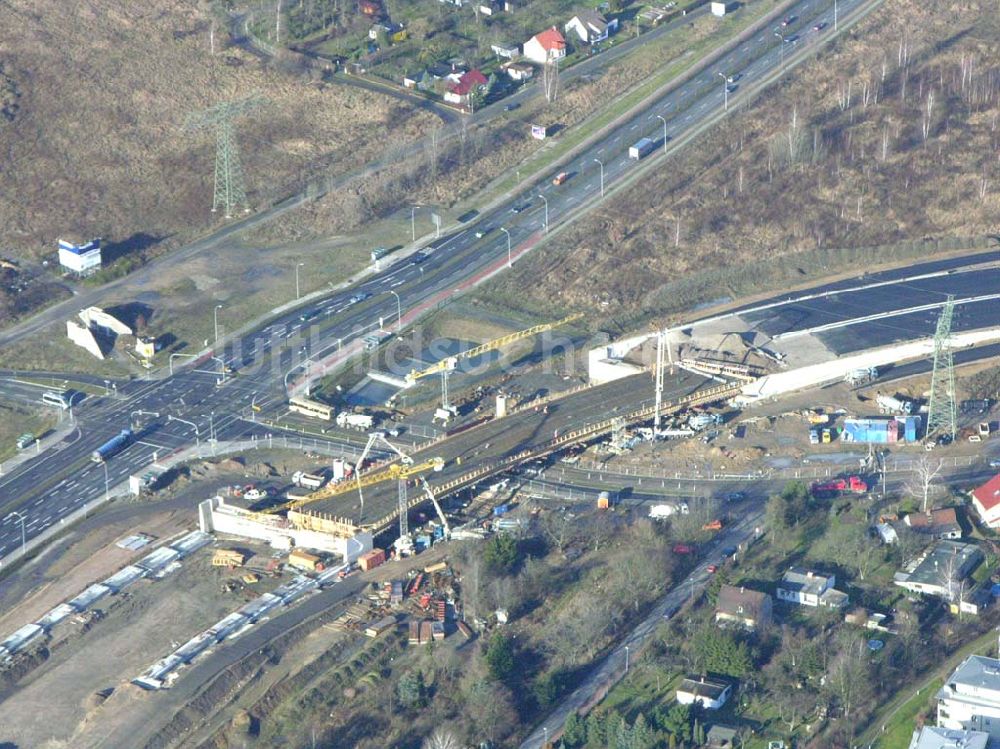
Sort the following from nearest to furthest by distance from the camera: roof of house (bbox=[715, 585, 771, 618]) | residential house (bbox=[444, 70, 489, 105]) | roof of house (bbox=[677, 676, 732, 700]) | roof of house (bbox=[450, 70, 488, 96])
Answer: roof of house (bbox=[677, 676, 732, 700]) → roof of house (bbox=[715, 585, 771, 618]) → residential house (bbox=[444, 70, 489, 105]) → roof of house (bbox=[450, 70, 488, 96])

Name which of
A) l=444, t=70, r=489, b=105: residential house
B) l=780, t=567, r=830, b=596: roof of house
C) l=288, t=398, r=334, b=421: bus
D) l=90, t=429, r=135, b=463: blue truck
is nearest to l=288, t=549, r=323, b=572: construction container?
l=288, t=398, r=334, b=421: bus

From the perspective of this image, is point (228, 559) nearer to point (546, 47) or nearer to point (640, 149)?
point (640, 149)

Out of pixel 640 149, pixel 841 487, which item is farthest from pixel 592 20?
pixel 841 487

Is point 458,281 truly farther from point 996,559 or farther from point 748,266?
point 996,559

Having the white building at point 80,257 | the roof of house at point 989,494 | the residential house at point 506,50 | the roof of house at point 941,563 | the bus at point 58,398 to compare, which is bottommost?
the roof of house at point 941,563

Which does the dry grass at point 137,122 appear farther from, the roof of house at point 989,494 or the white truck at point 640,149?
the roof of house at point 989,494

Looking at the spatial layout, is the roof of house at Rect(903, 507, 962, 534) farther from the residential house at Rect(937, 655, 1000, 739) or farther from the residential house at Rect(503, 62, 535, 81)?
the residential house at Rect(503, 62, 535, 81)

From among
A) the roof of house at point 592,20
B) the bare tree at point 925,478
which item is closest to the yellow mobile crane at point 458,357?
the bare tree at point 925,478
